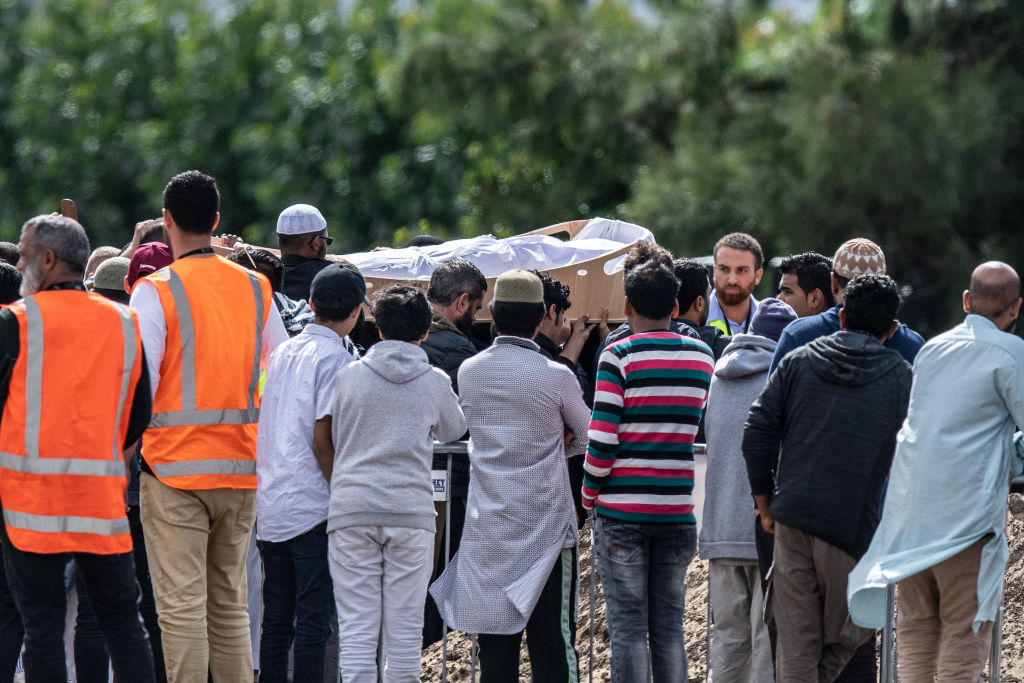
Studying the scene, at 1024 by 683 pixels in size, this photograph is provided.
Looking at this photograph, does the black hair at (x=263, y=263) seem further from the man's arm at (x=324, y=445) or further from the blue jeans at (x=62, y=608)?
the blue jeans at (x=62, y=608)

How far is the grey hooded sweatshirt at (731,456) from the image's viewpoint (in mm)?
5730

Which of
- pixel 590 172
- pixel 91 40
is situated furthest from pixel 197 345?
pixel 91 40

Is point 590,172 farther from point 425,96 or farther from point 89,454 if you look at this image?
point 89,454

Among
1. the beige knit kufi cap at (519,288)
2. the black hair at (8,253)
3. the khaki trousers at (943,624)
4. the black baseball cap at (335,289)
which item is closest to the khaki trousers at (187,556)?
the black baseball cap at (335,289)

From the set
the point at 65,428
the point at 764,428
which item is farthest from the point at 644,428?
the point at 65,428

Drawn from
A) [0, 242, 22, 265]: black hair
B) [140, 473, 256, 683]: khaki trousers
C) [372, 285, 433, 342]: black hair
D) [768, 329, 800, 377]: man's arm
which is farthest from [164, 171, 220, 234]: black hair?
[768, 329, 800, 377]: man's arm

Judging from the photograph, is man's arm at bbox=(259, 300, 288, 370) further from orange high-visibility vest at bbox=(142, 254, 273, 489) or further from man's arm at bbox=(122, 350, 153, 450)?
man's arm at bbox=(122, 350, 153, 450)

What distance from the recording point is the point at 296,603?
548cm

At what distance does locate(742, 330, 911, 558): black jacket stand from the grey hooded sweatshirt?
0.39 metres

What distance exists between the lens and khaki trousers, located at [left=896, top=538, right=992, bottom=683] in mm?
5250

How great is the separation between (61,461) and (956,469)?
10.3 ft

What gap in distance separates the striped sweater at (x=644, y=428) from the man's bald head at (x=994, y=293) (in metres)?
1.07

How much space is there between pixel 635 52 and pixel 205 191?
26.7ft

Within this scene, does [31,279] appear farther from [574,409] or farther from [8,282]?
[574,409]
